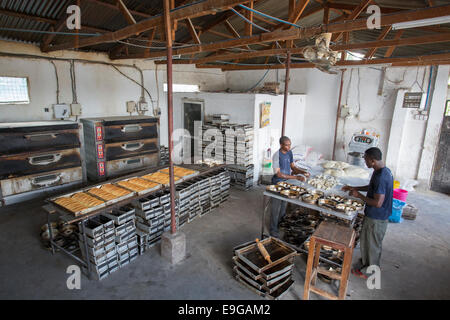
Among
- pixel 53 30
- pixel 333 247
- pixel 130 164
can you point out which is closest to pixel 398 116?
pixel 333 247

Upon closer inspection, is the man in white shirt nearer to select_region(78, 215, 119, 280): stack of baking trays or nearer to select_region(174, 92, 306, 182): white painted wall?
select_region(174, 92, 306, 182): white painted wall

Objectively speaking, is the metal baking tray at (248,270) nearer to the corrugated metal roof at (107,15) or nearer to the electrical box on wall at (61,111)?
the corrugated metal roof at (107,15)

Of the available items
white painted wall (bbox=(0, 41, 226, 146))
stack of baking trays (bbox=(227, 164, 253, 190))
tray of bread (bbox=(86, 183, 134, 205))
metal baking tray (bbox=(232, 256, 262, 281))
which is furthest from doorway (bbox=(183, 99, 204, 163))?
metal baking tray (bbox=(232, 256, 262, 281))

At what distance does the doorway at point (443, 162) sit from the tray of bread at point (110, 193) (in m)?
9.12

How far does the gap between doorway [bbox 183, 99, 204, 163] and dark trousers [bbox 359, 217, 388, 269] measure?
6344 millimetres

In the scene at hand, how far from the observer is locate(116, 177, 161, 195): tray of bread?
5098 millimetres

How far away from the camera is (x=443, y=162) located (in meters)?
8.53

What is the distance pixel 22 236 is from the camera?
18.1 feet

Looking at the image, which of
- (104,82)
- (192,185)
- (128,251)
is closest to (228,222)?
(192,185)

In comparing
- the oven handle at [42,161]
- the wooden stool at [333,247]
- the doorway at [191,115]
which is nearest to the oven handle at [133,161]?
the oven handle at [42,161]

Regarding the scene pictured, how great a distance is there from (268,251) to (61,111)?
6.71 meters

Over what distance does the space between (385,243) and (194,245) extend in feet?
12.6

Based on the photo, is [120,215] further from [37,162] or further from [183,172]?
[37,162]
